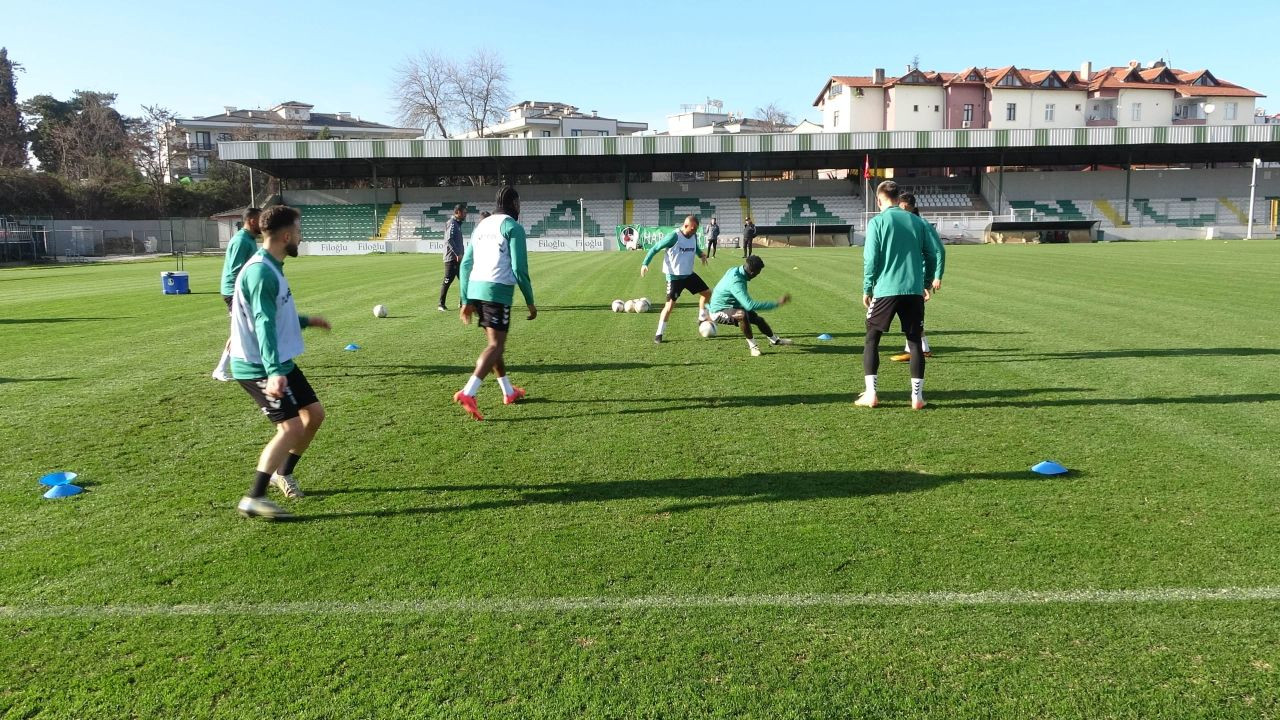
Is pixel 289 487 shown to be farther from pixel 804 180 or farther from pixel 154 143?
pixel 154 143

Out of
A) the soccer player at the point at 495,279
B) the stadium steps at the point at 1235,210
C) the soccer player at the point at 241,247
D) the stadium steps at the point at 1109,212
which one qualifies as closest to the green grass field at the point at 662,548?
the soccer player at the point at 495,279

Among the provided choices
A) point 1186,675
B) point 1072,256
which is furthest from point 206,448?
point 1072,256

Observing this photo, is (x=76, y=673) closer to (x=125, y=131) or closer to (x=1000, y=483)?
(x=1000, y=483)

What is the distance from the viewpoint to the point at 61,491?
4957 mm

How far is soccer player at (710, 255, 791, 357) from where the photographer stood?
30.8 ft

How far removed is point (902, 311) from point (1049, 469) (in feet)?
7.31

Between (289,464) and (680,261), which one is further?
(680,261)

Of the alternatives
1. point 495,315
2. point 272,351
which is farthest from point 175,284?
point 272,351

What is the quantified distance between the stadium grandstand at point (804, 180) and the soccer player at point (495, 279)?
136 ft

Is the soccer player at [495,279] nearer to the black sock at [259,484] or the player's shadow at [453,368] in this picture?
the player's shadow at [453,368]

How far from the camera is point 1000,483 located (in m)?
5.00

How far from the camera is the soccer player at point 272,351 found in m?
4.34

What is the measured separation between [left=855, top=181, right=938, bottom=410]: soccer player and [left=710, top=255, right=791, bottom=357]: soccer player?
215cm

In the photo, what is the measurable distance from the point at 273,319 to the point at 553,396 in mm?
3732
